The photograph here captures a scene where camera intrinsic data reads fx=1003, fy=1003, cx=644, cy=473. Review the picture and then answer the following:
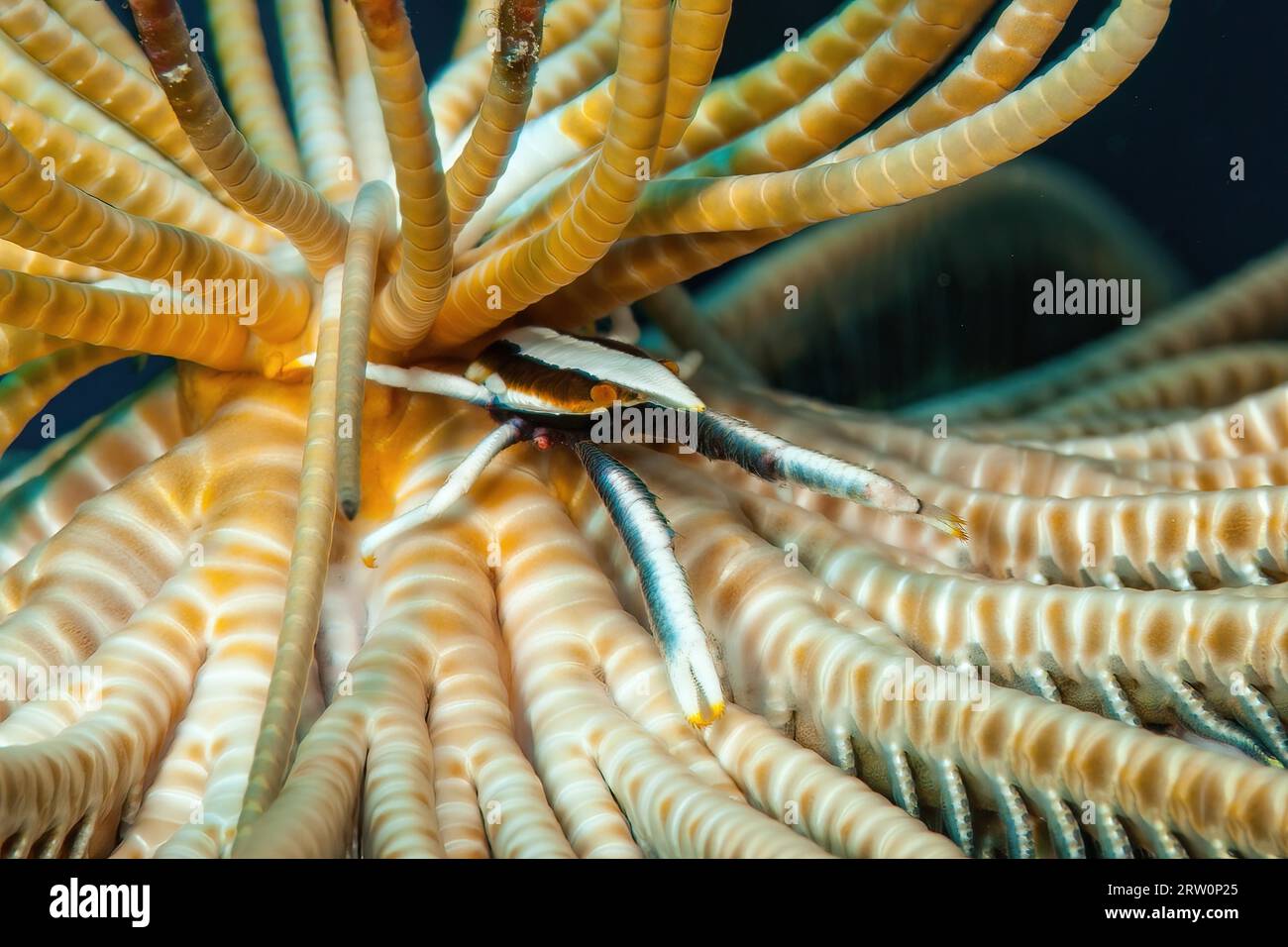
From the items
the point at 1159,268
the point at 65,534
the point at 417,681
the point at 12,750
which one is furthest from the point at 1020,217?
the point at 12,750

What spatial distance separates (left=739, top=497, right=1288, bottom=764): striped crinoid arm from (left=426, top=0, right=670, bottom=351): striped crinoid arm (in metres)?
0.60

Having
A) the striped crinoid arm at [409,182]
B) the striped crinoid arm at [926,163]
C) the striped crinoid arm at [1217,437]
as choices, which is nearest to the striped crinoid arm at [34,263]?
the striped crinoid arm at [409,182]

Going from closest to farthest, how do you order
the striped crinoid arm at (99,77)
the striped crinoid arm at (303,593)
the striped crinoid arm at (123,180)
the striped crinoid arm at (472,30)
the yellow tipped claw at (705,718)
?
the striped crinoid arm at (303,593), the yellow tipped claw at (705,718), the striped crinoid arm at (123,180), the striped crinoid arm at (99,77), the striped crinoid arm at (472,30)

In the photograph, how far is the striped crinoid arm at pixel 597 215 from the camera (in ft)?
3.33

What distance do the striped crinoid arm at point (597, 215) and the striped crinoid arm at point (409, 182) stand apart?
62mm

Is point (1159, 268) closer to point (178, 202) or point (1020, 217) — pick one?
point (1020, 217)

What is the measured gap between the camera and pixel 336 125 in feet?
6.16

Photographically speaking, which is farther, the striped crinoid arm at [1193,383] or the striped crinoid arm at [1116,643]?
the striped crinoid arm at [1193,383]

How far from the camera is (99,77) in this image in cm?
162

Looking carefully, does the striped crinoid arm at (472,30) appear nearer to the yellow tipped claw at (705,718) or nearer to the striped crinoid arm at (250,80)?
the striped crinoid arm at (250,80)

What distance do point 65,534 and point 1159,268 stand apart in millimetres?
3169

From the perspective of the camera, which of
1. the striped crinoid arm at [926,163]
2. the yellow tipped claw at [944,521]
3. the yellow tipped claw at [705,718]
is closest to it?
the striped crinoid arm at [926,163]

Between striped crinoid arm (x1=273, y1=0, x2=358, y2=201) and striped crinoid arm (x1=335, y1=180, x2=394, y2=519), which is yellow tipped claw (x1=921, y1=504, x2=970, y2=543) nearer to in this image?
striped crinoid arm (x1=335, y1=180, x2=394, y2=519)

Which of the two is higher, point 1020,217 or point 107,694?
point 1020,217
